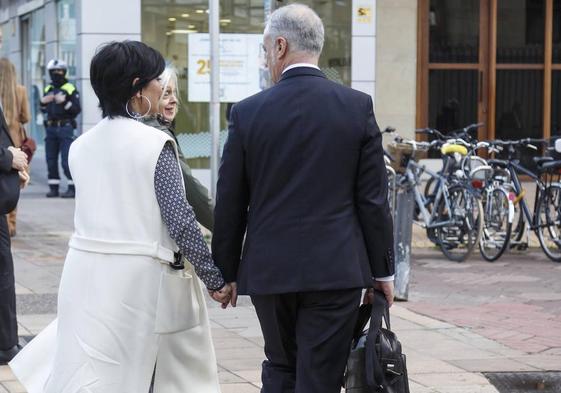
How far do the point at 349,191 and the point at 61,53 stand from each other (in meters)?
15.7

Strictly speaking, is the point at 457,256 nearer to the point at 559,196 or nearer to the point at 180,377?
the point at 559,196

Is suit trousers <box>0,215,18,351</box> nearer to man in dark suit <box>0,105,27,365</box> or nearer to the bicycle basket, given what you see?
man in dark suit <box>0,105,27,365</box>

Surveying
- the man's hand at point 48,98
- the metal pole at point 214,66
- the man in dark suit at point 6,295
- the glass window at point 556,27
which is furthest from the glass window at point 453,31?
the man in dark suit at point 6,295

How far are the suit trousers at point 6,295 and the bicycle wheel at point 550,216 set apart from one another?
6.68 m

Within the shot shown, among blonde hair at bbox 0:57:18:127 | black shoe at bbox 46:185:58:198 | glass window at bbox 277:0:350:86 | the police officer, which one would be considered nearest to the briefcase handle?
blonde hair at bbox 0:57:18:127

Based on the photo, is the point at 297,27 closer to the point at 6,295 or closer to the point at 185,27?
the point at 6,295

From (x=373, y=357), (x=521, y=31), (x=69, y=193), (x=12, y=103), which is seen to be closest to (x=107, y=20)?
(x=69, y=193)

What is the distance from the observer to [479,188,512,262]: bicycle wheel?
11.9 meters

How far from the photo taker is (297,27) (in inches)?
170

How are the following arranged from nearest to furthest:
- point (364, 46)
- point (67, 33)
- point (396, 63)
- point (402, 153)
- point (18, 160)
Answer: point (18, 160), point (402, 153), point (364, 46), point (396, 63), point (67, 33)

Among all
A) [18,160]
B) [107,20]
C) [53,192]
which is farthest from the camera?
[53,192]

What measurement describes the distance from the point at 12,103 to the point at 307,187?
8.33 m

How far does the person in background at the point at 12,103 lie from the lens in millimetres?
11898

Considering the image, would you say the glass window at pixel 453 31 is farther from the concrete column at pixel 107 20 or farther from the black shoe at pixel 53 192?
the black shoe at pixel 53 192
